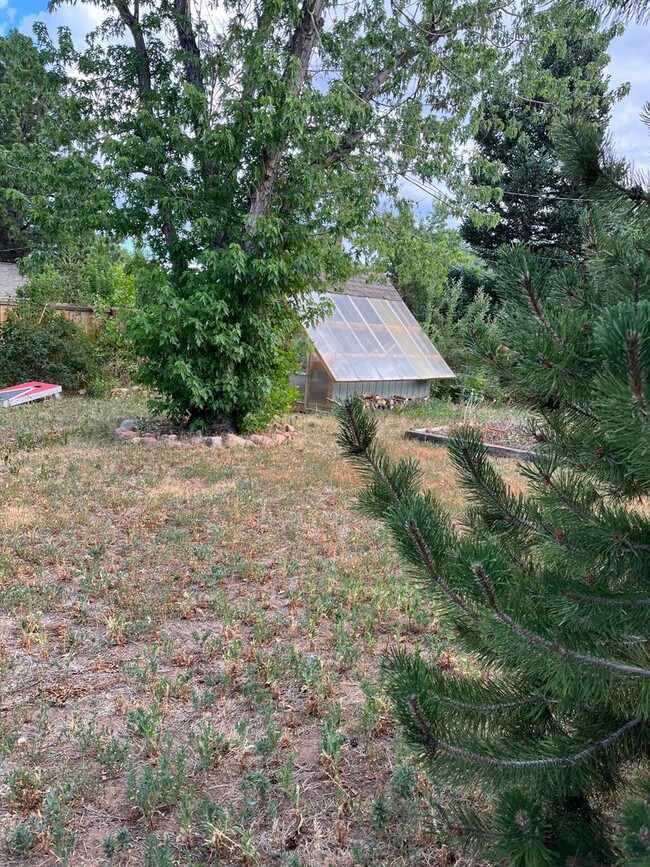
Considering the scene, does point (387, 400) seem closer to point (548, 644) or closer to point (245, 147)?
point (245, 147)

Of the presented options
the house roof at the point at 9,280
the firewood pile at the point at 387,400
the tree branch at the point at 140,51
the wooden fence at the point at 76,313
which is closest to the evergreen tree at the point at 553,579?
the tree branch at the point at 140,51

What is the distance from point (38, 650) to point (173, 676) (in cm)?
71

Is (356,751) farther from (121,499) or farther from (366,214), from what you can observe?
(366,214)

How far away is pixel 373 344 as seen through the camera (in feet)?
42.4

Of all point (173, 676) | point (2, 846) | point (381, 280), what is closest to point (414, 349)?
point (381, 280)

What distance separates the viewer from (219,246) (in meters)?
7.76

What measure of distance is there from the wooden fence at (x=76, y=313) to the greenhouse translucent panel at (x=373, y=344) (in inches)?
188

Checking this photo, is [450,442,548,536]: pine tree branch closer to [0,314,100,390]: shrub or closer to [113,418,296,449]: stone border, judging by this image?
[113,418,296,449]: stone border

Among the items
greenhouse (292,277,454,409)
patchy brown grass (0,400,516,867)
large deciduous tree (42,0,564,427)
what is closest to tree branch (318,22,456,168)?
large deciduous tree (42,0,564,427)

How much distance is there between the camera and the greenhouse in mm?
11664

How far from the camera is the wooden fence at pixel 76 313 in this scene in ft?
40.1

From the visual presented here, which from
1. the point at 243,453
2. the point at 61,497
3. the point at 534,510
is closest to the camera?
the point at 534,510

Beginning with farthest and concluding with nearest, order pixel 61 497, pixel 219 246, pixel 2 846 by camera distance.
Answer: pixel 219 246 < pixel 61 497 < pixel 2 846

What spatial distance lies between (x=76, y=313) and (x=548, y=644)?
13.3 metres
